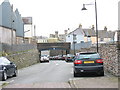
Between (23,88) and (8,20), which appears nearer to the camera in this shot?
(23,88)

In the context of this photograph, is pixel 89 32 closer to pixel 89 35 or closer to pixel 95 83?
pixel 89 35

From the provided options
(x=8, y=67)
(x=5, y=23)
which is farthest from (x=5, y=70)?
(x=5, y=23)

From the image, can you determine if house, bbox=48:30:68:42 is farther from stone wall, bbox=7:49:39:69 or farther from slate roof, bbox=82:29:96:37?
stone wall, bbox=7:49:39:69

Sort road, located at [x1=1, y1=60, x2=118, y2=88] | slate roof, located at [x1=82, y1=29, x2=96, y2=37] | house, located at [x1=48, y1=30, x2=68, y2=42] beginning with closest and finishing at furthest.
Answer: road, located at [x1=1, y1=60, x2=118, y2=88]
slate roof, located at [x1=82, y1=29, x2=96, y2=37]
house, located at [x1=48, y1=30, x2=68, y2=42]

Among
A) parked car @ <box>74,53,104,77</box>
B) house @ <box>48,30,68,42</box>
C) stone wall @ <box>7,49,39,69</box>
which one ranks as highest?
house @ <box>48,30,68,42</box>

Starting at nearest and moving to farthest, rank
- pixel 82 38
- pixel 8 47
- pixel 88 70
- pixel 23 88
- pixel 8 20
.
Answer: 1. pixel 23 88
2. pixel 88 70
3. pixel 8 47
4. pixel 8 20
5. pixel 82 38

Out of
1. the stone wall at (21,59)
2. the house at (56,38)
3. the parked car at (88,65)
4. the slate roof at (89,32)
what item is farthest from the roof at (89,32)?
the parked car at (88,65)

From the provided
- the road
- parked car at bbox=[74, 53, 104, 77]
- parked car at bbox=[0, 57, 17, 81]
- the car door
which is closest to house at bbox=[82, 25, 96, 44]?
parked car at bbox=[0, 57, 17, 81]

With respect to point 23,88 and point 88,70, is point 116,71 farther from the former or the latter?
point 23,88

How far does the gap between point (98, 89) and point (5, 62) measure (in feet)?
26.1

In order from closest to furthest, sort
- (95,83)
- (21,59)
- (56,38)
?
(95,83) → (21,59) → (56,38)

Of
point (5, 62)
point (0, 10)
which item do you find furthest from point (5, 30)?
point (5, 62)

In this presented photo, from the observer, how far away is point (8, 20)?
5450cm

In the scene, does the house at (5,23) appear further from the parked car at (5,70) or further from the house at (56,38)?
the house at (56,38)
